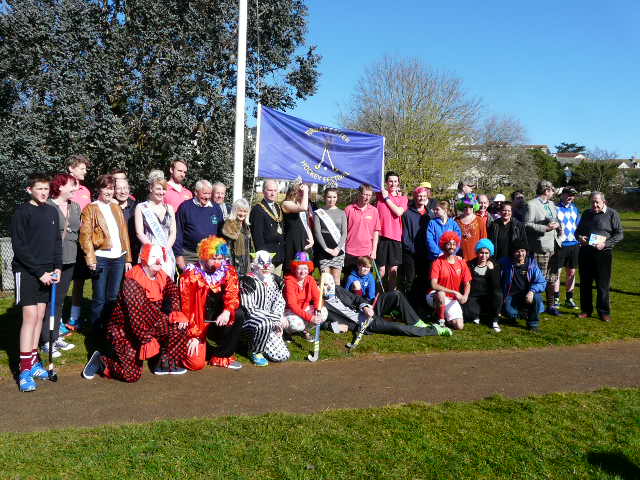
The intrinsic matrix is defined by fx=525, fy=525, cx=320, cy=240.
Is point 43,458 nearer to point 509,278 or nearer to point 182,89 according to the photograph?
point 509,278

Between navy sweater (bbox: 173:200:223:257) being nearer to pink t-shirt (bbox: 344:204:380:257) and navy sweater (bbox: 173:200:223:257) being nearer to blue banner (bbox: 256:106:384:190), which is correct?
blue banner (bbox: 256:106:384:190)

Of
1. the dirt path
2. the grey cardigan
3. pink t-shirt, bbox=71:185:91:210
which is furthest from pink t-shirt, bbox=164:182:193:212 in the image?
the grey cardigan

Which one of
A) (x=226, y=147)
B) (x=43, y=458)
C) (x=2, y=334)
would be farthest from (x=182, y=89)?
(x=43, y=458)

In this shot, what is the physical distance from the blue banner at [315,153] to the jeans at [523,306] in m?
2.66

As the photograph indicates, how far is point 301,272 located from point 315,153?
236 centimetres

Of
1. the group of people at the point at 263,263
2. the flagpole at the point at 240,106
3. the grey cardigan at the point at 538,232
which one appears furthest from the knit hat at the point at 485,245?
the flagpole at the point at 240,106

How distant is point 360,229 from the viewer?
7785mm

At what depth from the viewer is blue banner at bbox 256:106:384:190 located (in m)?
7.63

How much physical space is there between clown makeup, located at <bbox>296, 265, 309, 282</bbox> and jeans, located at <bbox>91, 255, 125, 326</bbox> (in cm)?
207

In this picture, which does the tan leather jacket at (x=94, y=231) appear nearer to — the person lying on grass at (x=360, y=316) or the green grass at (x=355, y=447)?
the green grass at (x=355, y=447)

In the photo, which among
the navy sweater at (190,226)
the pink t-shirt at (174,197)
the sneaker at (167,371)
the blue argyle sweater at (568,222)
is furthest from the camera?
the blue argyle sweater at (568,222)

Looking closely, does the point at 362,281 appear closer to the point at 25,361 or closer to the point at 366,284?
the point at 366,284

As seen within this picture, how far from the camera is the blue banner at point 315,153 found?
7629 millimetres

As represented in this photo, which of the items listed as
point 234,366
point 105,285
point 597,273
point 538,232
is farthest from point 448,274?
point 105,285
